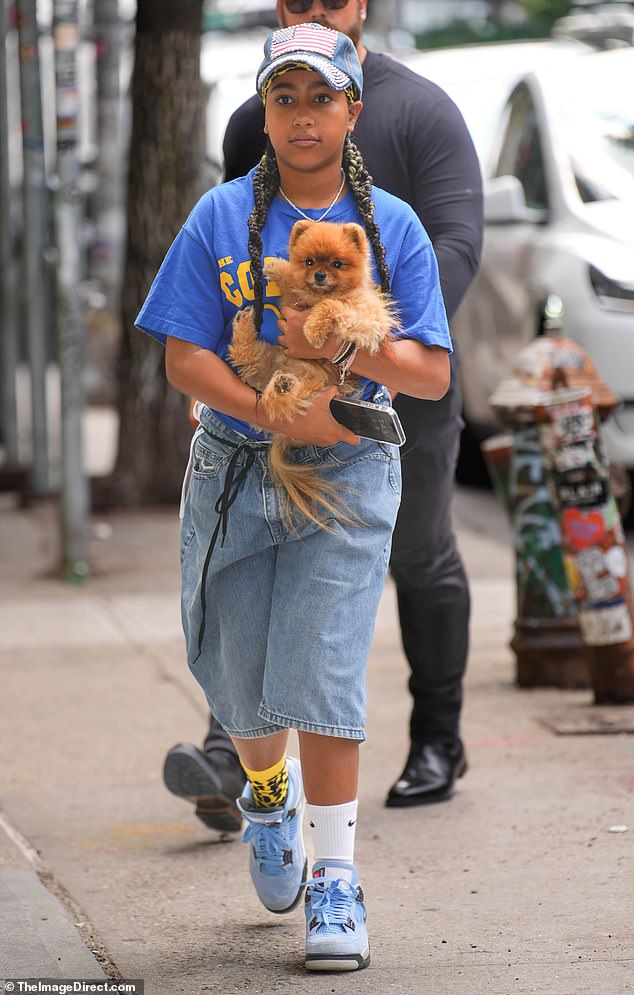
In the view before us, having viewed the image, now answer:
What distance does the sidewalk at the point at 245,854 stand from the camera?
10.9 ft

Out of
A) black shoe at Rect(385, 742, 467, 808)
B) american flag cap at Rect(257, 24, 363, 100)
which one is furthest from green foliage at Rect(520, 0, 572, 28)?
american flag cap at Rect(257, 24, 363, 100)

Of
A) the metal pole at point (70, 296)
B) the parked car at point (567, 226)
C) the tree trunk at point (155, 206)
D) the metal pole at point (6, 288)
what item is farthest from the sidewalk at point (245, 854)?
the metal pole at point (6, 288)

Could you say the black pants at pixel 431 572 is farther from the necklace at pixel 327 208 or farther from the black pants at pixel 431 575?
the necklace at pixel 327 208

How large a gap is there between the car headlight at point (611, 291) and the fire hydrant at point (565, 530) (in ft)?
7.44

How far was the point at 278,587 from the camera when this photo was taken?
329cm

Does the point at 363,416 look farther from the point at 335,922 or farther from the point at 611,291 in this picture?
the point at 611,291

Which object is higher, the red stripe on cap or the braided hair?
the red stripe on cap

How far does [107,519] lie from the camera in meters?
8.65

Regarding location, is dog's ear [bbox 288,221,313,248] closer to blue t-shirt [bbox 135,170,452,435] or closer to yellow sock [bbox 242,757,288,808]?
blue t-shirt [bbox 135,170,452,435]

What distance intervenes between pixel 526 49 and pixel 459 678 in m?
7.74

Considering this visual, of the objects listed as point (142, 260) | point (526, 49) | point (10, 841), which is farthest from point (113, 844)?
point (526, 49)

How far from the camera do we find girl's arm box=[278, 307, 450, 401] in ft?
10.2

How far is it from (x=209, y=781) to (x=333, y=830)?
778mm

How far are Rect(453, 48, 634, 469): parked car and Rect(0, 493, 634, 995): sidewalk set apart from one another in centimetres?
178
